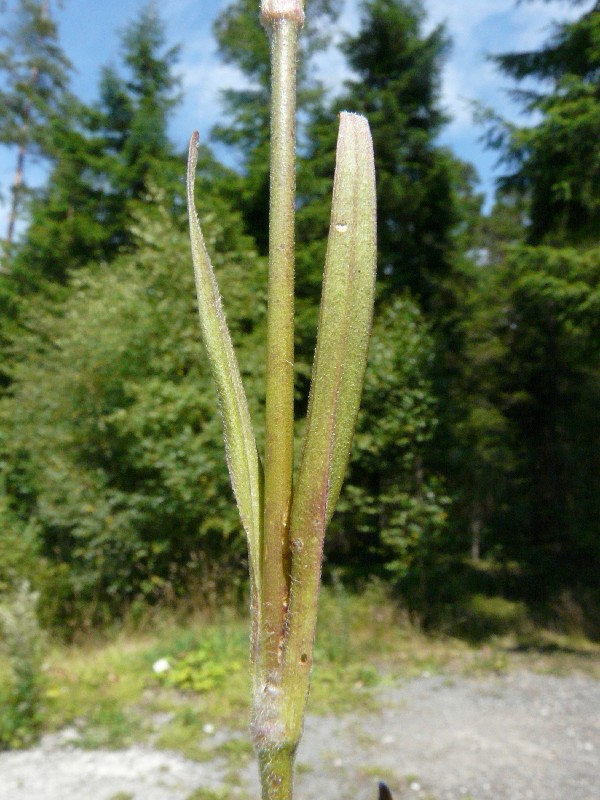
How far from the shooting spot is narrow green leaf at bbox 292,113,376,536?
27 cm

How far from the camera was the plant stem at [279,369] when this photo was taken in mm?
261

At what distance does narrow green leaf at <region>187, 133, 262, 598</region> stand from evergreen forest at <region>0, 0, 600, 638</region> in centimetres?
537

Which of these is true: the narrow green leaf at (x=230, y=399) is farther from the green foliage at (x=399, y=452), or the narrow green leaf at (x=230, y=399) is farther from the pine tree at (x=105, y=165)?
the pine tree at (x=105, y=165)

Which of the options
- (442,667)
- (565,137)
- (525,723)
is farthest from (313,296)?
(525,723)

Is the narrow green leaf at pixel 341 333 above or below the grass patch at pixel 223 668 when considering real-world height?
above

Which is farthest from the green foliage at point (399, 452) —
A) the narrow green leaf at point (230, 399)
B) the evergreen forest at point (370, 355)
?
the narrow green leaf at point (230, 399)

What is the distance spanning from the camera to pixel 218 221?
23.7ft

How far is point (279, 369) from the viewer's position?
0.85 ft

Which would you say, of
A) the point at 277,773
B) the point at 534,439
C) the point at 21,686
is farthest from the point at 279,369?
the point at 534,439

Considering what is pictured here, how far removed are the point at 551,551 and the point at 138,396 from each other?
17.0 feet

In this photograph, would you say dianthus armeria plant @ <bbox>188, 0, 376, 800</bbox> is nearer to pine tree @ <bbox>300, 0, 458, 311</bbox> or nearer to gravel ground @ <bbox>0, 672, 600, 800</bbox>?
gravel ground @ <bbox>0, 672, 600, 800</bbox>

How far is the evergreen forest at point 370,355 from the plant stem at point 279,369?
17.7ft

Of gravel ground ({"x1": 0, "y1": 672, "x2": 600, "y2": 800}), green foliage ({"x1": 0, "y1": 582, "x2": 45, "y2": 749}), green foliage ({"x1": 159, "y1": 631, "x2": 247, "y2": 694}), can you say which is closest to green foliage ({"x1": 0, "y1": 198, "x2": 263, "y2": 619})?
green foliage ({"x1": 159, "y1": 631, "x2": 247, "y2": 694})

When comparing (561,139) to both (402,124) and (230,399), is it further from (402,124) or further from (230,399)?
(230,399)
